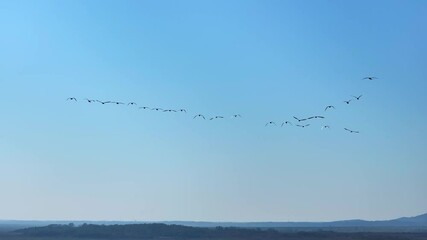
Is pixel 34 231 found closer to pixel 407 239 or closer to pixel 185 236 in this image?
pixel 185 236

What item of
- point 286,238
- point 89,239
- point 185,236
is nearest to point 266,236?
point 286,238

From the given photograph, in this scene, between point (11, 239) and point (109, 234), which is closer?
point (11, 239)

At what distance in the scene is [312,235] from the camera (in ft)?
389

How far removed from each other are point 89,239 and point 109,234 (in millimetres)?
7237

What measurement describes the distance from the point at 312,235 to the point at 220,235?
16.2m

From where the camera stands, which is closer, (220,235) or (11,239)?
(11,239)

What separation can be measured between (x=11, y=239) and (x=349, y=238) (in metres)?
54.0

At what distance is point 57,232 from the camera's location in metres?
117

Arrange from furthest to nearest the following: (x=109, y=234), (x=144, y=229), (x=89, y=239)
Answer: (x=144, y=229) < (x=109, y=234) < (x=89, y=239)

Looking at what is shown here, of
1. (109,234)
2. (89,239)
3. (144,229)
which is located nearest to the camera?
(89,239)

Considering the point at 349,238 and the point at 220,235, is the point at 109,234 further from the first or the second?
the point at 349,238

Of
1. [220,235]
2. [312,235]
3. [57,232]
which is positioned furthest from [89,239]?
[312,235]

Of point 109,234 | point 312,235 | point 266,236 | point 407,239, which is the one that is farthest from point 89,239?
point 407,239

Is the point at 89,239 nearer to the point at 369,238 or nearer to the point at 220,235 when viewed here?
the point at 220,235
